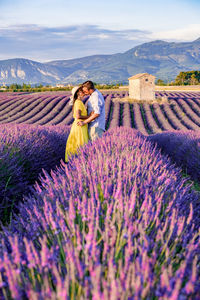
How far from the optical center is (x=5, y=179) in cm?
332

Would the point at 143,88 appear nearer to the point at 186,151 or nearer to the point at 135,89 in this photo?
the point at 135,89

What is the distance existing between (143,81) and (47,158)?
74.0 feet

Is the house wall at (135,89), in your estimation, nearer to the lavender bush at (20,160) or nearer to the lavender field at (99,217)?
the lavender field at (99,217)

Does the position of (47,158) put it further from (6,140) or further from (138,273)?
(138,273)

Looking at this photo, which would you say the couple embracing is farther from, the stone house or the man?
the stone house

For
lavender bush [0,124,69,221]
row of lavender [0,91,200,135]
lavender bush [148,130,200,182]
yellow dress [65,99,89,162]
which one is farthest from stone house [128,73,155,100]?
yellow dress [65,99,89,162]

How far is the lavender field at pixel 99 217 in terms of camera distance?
972 mm

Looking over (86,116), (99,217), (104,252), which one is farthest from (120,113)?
(104,252)

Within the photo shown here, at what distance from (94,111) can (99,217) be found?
10.7ft

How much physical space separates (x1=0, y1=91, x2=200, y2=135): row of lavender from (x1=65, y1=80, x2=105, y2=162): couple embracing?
35.3ft

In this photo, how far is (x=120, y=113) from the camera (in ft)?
67.9

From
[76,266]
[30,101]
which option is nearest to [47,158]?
[76,266]

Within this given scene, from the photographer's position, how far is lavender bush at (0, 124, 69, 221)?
10.9 feet

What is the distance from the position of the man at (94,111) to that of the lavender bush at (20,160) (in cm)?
86
